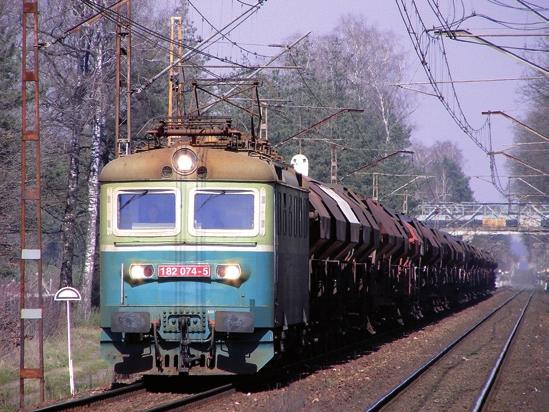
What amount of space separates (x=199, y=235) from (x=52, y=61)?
21689mm

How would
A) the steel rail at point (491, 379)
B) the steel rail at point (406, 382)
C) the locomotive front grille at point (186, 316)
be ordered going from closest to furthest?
1. the steel rail at point (406, 382)
2. the steel rail at point (491, 379)
3. the locomotive front grille at point (186, 316)

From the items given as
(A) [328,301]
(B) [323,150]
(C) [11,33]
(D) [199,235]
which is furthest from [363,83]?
(D) [199,235]

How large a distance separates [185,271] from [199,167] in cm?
139

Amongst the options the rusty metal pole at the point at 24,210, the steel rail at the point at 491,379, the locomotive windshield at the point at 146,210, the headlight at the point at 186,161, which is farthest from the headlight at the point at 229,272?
the steel rail at the point at 491,379

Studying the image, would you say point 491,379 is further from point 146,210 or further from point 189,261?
point 146,210

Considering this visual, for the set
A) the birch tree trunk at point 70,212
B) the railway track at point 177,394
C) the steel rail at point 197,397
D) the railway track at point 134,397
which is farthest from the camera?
the birch tree trunk at point 70,212

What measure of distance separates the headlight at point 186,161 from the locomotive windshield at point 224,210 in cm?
33

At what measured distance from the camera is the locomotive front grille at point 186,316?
14789mm

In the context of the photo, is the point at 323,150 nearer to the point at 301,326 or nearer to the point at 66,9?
the point at 66,9

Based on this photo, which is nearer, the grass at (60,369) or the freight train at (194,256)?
the freight train at (194,256)

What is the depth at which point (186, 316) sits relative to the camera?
48.6 ft

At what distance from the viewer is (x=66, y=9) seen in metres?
35.4

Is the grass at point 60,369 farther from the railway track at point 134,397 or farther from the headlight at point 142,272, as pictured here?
the headlight at point 142,272

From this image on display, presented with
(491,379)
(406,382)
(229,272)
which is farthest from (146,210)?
(491,379)
